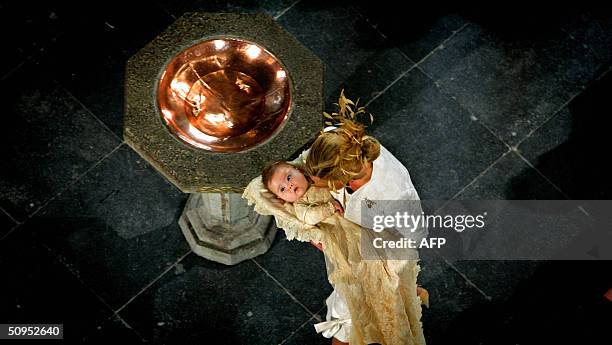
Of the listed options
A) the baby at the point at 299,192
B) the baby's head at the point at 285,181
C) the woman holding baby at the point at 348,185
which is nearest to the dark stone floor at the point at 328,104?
the woman holding baby at the point at 348,185

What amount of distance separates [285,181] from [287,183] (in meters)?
0.01

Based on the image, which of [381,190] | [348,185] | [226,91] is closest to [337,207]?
[348,185]

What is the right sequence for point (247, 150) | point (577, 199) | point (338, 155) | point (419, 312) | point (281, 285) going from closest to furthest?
point (338, 155) < point (247, 150) < point (419, 312) < point (281, 285) < point (577, 199)

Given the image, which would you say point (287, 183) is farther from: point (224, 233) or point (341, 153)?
point (224, 233)

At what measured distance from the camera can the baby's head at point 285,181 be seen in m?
3.28

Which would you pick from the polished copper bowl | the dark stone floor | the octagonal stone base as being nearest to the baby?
the polished copper bowl

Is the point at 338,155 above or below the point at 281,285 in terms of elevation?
above

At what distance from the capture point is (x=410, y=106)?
16.9 feet

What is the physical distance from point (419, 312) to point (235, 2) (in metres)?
2.59

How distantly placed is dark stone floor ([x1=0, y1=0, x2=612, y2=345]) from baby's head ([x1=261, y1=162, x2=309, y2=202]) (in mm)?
1528

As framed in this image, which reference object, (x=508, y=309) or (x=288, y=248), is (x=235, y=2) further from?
(x=508, y=309)

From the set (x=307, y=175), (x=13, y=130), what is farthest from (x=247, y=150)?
(x=13, y=130)

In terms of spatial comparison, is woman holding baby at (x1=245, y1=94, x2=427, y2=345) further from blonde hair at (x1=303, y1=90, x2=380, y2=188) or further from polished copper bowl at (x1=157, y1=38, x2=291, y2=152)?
polished copper bowl at (x1=157, y1=38, x2=291, y2=152)

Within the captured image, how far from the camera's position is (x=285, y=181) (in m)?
3.28
